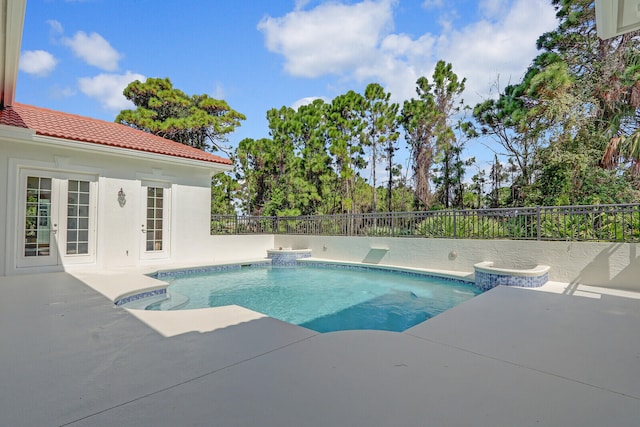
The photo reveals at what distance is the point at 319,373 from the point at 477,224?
728cm

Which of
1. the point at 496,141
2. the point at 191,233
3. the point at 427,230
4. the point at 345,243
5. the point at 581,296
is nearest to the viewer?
the point at 581,296

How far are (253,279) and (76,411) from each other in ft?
21.6

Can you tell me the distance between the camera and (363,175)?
53.1ft

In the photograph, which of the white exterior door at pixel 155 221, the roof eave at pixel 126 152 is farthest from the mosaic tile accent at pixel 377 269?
the white exterior door at pixel 155 221

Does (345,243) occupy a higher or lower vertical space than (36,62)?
lower

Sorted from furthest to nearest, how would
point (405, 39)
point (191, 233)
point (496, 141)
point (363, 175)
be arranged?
point (363, 175), point (496, 141), point (405, 39), point (191, 233)

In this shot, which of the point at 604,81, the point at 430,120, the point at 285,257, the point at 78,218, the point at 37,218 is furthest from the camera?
the point at 430,120

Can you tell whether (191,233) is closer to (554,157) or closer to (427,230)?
(427,230)

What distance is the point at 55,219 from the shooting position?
7.32m

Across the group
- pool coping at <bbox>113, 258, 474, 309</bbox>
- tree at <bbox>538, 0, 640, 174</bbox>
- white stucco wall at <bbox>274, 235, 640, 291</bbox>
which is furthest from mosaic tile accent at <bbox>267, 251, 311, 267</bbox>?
tree at <bbox>538, 0, 640, 174</bbox>

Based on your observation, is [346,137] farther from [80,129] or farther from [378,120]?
[80,129]

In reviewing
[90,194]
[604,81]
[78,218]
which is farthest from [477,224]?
[78,218]

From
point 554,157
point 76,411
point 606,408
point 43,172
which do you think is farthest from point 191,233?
point 554,157

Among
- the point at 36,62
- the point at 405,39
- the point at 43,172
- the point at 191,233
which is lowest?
the point at 191,233
